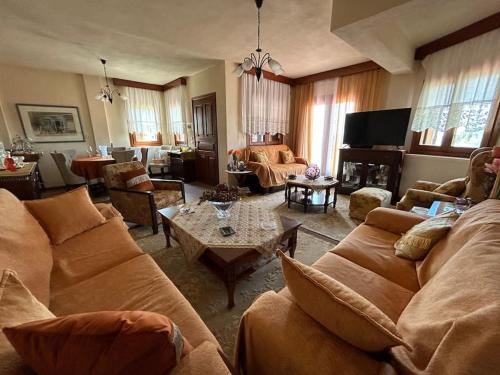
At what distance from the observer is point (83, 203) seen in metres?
1.85

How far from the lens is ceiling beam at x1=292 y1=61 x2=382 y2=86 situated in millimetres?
4117

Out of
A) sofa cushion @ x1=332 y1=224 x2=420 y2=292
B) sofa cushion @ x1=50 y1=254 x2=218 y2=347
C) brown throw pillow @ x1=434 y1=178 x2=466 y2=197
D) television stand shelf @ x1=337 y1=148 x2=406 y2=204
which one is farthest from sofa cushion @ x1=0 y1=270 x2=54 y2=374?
television stand shelf @ x1=337 y1=148 x2=406 y2=204

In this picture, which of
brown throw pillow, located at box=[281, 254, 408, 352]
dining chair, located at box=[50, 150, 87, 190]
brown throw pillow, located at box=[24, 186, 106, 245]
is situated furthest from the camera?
dining chair, located at box=[50, 150, 87, 190]

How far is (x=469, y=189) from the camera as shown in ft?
7.50

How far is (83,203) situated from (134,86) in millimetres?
5122

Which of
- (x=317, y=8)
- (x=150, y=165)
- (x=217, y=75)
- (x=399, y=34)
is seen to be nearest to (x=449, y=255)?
(x=317, y=8)

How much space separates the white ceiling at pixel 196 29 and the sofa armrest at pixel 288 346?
245 cm

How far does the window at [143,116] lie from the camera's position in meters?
5.84

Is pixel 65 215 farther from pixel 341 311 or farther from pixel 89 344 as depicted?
pixel 341 311

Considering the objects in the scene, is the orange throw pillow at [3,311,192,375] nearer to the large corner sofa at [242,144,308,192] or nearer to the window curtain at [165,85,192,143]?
the large corner sofa at [242,144,308,192]

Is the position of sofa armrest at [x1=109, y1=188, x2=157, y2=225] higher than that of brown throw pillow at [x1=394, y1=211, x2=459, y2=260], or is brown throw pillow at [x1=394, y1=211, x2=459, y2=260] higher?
brown throw pillow at [x1=394, y1=211, x2=459, y2=260]

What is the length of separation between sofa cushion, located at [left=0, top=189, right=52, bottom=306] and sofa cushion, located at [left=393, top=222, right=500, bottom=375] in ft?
5.18

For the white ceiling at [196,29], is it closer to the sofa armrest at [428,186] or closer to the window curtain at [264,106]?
the window curtain at [264,106]

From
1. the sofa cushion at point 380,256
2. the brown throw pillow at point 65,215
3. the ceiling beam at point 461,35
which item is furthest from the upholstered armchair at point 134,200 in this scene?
the ceiling beam at point 461,35
